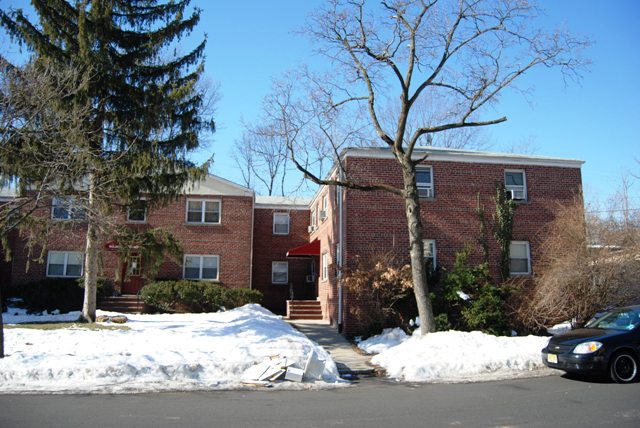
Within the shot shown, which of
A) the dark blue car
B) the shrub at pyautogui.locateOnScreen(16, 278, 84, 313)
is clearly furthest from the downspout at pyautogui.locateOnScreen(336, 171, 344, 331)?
the shrub at pyautogui.locateOnScreen(16, 278, 84, 313)

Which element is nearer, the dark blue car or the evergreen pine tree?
the dark blue car

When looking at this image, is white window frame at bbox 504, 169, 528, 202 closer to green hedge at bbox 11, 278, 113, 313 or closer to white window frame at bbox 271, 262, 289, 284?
white window frame at bbox 271, 262, 289, 284

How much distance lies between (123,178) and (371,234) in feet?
27.7

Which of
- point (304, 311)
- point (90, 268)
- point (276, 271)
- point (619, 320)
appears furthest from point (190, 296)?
point (619, 320)

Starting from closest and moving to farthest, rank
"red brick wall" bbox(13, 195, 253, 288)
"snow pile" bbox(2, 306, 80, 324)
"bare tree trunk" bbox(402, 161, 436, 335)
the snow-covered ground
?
1. the snow-covered ground
2. "bare tree trunk" bbox(402, 161, 436, 335)
3. "snow pile" bbox(2, 306, 80, 324)
4. "red brick wall" bbox(13, 195, 253, 288)

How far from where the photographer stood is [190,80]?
17.3m

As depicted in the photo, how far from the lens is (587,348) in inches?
384

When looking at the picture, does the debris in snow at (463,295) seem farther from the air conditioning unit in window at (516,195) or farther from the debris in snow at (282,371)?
the debris in snow at (282,371)

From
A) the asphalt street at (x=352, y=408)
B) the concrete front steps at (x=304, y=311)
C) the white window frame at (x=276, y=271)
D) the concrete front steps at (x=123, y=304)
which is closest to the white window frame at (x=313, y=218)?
the white window frame at (x=276, y=271)

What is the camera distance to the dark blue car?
377 inches

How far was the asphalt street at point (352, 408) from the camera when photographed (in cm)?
688

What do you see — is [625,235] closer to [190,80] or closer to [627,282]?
[627,282]

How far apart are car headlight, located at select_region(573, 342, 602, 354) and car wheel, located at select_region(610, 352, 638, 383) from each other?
14.5 inches

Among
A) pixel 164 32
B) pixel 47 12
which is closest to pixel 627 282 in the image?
pixel 164 32
